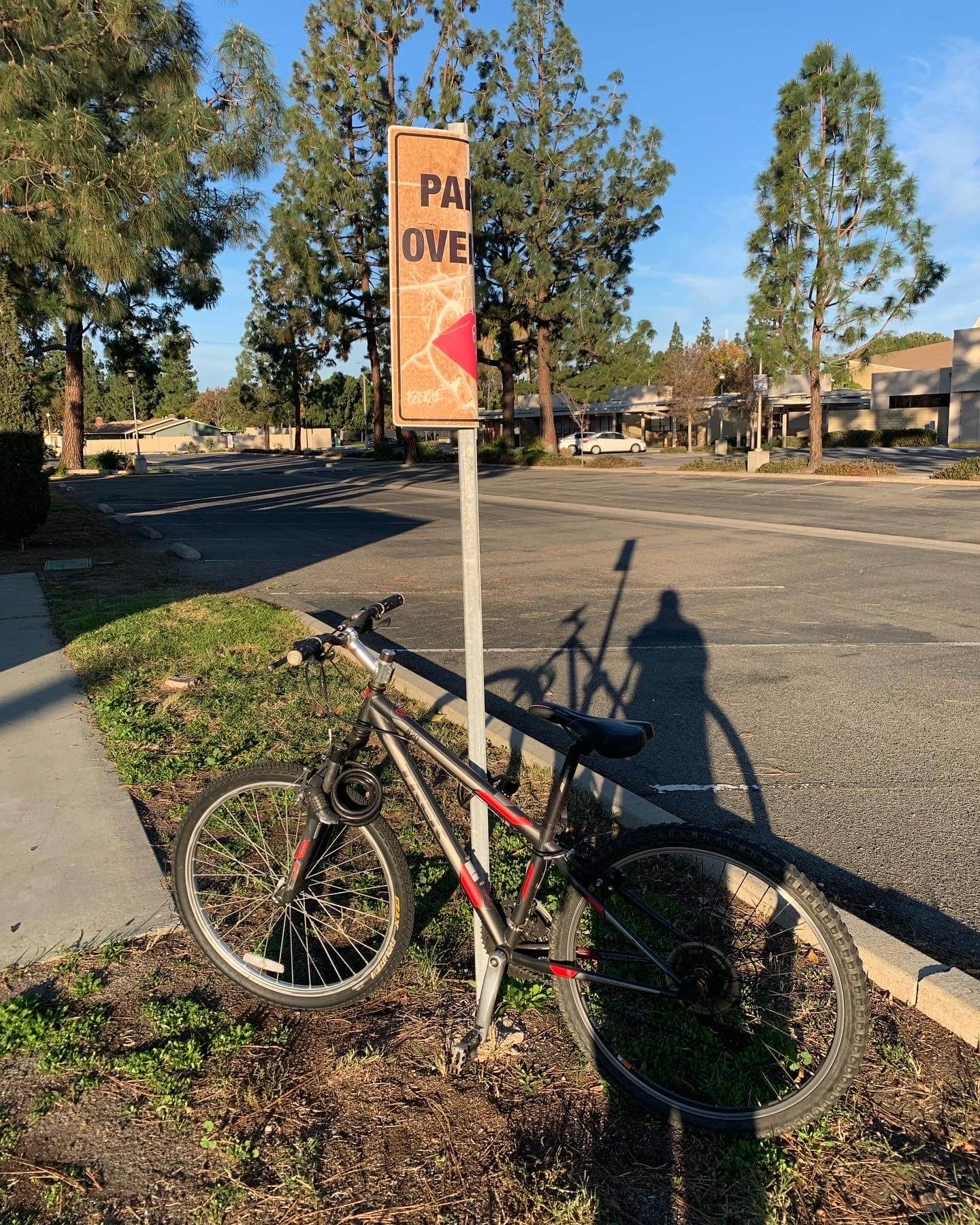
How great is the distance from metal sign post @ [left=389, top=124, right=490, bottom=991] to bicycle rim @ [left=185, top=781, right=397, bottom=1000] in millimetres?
779

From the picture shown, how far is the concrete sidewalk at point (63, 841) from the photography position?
135 inches

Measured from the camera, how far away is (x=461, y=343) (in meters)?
2.82

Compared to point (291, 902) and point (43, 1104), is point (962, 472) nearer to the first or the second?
point (291, 902)

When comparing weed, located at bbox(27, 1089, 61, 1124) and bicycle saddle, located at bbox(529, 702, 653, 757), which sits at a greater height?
bicycle saddle, located at bbox(529, 702, 653, 757)

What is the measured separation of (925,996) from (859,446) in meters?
54.0

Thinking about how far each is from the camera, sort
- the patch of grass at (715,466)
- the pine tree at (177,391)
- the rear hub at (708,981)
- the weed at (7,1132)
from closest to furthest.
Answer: the weed at (7,1132) → the rear hub at (708,981) → the patch of grass at (715,466) → the pine tree at (177,391)

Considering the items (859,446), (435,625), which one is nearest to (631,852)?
(435,625)

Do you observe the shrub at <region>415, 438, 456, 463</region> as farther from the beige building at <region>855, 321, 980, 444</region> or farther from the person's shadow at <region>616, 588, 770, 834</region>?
the person's shadow at <region>616, 588, 770, 834</region>

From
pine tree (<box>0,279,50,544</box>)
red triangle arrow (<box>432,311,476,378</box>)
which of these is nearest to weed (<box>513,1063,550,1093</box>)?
red triangle arrow (<box>432,311,476,378</box>)

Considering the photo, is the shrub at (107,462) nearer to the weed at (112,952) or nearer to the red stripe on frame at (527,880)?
the weed at (112,952)

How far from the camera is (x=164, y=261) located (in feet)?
78.6

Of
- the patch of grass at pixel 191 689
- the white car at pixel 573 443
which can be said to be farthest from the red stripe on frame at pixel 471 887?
the white car at pixel 573 443

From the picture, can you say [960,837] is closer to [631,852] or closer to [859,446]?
[631,852]

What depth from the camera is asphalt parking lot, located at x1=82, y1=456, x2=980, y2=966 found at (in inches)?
177
